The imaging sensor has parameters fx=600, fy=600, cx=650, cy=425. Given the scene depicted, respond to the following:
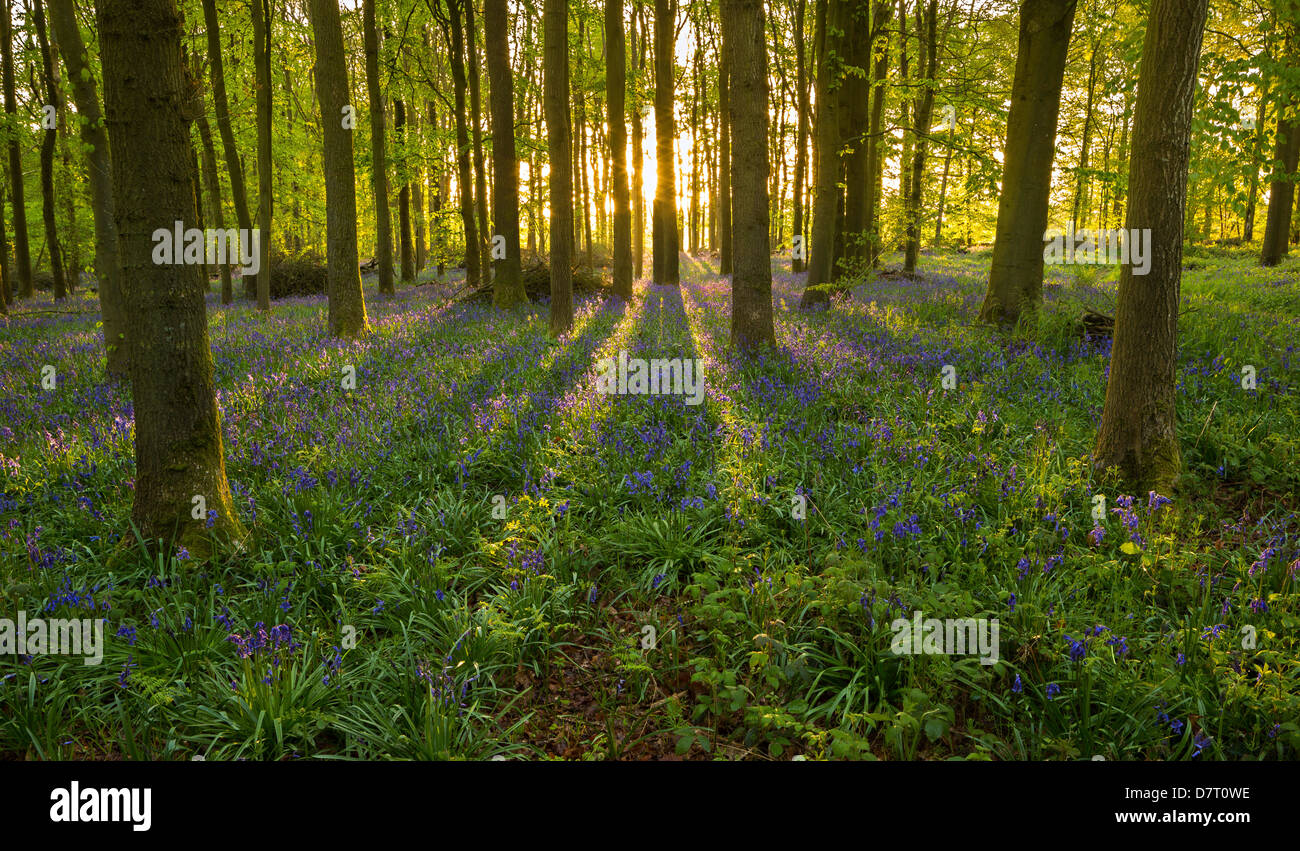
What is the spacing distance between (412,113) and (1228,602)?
47.2 metres

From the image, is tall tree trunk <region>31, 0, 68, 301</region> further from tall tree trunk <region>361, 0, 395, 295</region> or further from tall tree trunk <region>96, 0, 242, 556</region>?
tall tree trunk <region>96, 0, 242, 556</region>

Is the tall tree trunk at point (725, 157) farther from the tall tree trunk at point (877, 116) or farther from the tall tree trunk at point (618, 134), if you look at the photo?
the tall tree trunk at point (877, 116)

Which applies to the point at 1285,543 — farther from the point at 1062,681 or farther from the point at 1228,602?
the point at 1062,681

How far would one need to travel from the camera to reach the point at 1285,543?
12.0ft

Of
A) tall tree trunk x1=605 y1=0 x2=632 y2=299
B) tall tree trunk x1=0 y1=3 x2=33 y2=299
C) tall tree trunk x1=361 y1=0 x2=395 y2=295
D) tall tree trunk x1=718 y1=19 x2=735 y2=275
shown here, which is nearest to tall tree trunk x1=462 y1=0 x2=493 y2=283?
tall tree trunk x1=361 y1=0 x2=395 y2=295

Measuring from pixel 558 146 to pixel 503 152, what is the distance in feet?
13.1

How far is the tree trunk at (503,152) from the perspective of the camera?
47.1 feet

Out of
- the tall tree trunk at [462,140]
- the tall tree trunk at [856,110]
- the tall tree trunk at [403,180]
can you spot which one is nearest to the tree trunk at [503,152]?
the tall tree trunk at [462,140]

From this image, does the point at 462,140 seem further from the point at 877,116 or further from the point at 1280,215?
the point at 1280,215

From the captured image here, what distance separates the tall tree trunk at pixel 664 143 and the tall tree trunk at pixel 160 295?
17172 mm

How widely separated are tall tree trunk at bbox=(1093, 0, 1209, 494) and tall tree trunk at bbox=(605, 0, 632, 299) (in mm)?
14834

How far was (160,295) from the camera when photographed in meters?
3.84

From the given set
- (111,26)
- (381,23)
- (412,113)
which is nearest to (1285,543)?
(111,26)
